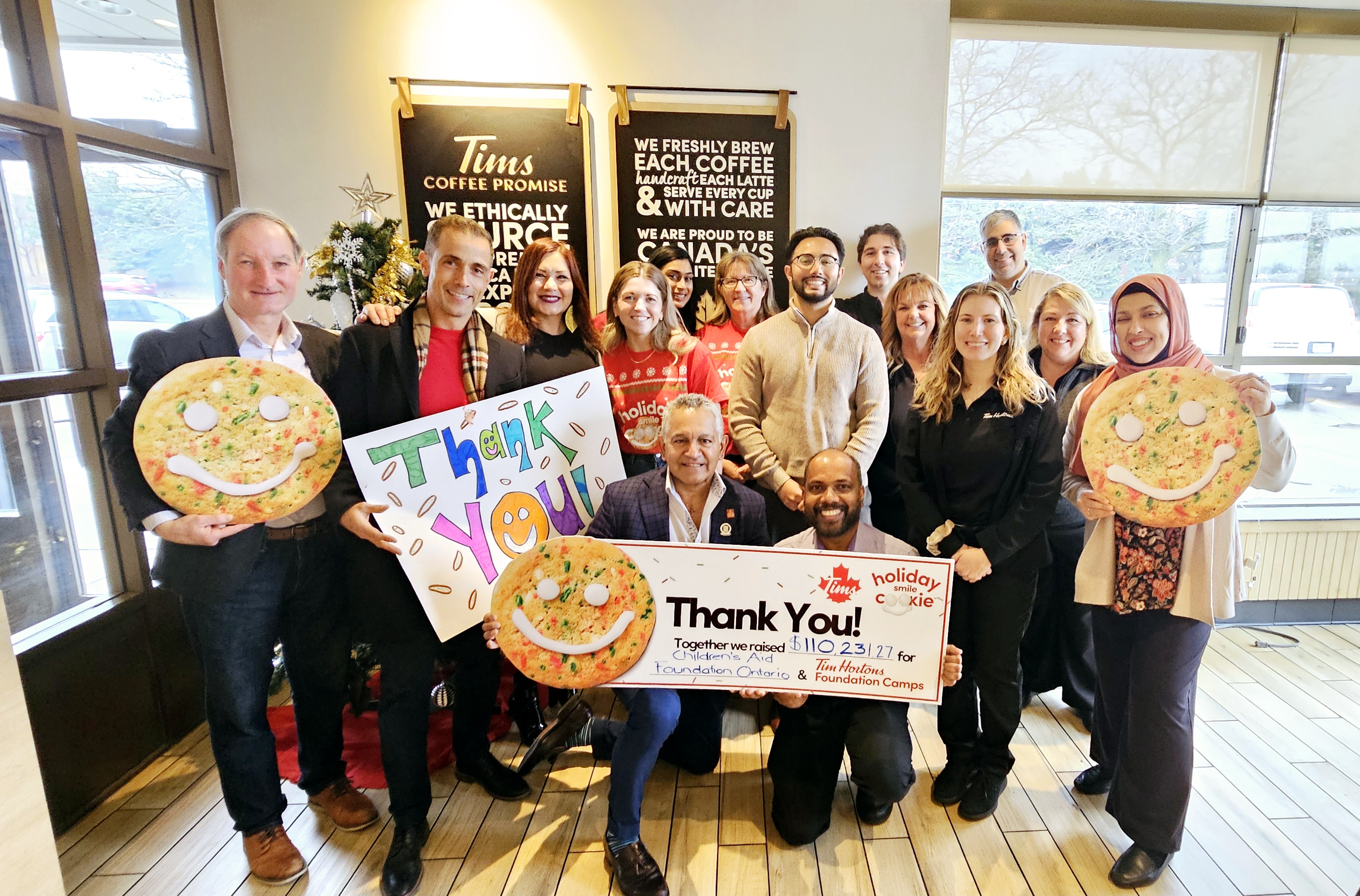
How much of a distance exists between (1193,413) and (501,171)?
8.81ft

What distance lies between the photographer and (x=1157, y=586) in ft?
5.36

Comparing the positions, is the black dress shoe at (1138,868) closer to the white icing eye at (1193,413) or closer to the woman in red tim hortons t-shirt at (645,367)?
the white icing eye at (1193,413)

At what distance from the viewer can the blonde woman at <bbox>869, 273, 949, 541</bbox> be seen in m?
2.37

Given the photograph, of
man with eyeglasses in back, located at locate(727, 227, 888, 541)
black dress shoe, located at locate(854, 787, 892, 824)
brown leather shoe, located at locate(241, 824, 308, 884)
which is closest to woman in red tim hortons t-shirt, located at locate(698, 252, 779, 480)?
man with eyeglasses in back, located at locate(727, 227, 888, 541)

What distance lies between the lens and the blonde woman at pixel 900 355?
2.37m

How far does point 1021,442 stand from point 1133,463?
27cm

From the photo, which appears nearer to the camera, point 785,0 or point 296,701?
point 296,701

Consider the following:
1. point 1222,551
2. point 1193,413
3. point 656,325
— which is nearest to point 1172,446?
point 1193,413

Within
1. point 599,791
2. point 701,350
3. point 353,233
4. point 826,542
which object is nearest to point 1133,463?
point 826,542

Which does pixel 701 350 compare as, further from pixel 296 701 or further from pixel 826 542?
pixel 296 701

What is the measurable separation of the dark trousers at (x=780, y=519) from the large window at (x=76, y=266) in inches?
83.0

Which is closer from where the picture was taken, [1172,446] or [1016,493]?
[1172,446]

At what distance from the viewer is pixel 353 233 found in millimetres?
2398

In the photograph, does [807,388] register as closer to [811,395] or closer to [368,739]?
[811,395]
